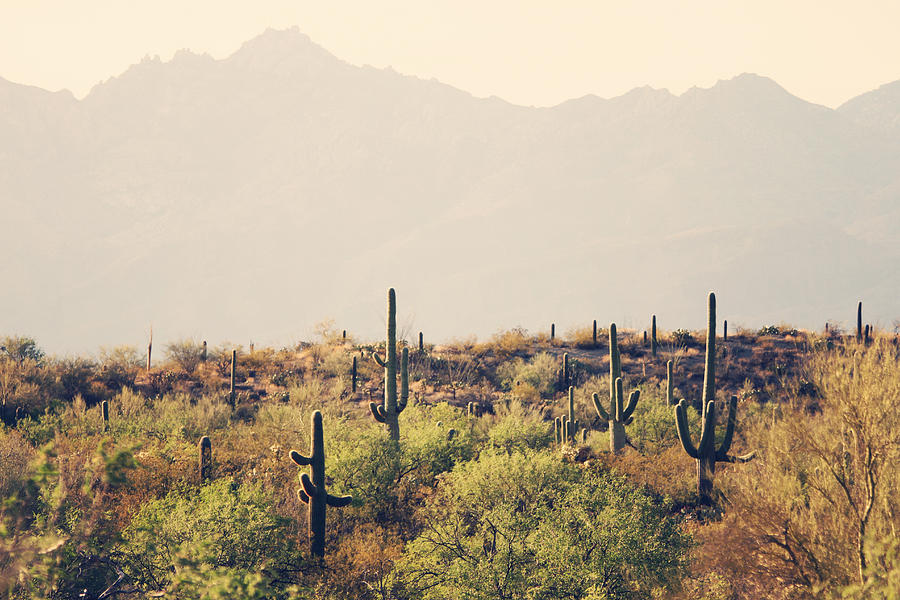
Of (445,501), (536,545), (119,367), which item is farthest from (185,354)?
(536,545)

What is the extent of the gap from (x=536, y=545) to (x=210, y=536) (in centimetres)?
503

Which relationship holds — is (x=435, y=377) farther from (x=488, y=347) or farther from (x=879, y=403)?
(x=879, y=403)

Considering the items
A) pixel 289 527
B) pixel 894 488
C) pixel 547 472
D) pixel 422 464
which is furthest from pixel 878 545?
pixel 422 464

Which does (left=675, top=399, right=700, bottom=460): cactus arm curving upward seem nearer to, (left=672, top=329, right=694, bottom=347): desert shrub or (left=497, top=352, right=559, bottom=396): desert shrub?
(left=497, top=352, right=559, bottom=396): desert shrub

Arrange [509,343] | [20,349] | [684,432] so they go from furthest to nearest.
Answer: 1. [509,343]
2. [20,349]
3. [684,432]

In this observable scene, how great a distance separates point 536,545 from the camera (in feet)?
40.9

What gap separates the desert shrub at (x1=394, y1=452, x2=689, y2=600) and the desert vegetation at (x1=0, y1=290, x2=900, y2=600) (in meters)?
0.04

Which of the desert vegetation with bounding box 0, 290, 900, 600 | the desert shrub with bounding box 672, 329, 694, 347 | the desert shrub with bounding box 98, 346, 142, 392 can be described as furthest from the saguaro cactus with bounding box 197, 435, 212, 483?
the desert shrub with bounding box 672, 329, 694, 347

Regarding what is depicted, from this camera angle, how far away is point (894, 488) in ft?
35.5

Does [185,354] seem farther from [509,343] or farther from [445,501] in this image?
[445,501]

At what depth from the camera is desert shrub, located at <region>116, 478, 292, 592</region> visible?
11969mm

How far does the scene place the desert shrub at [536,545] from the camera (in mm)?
12094

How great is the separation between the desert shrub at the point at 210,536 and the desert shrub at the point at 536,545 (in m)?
2.19

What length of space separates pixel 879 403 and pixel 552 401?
2047cm
